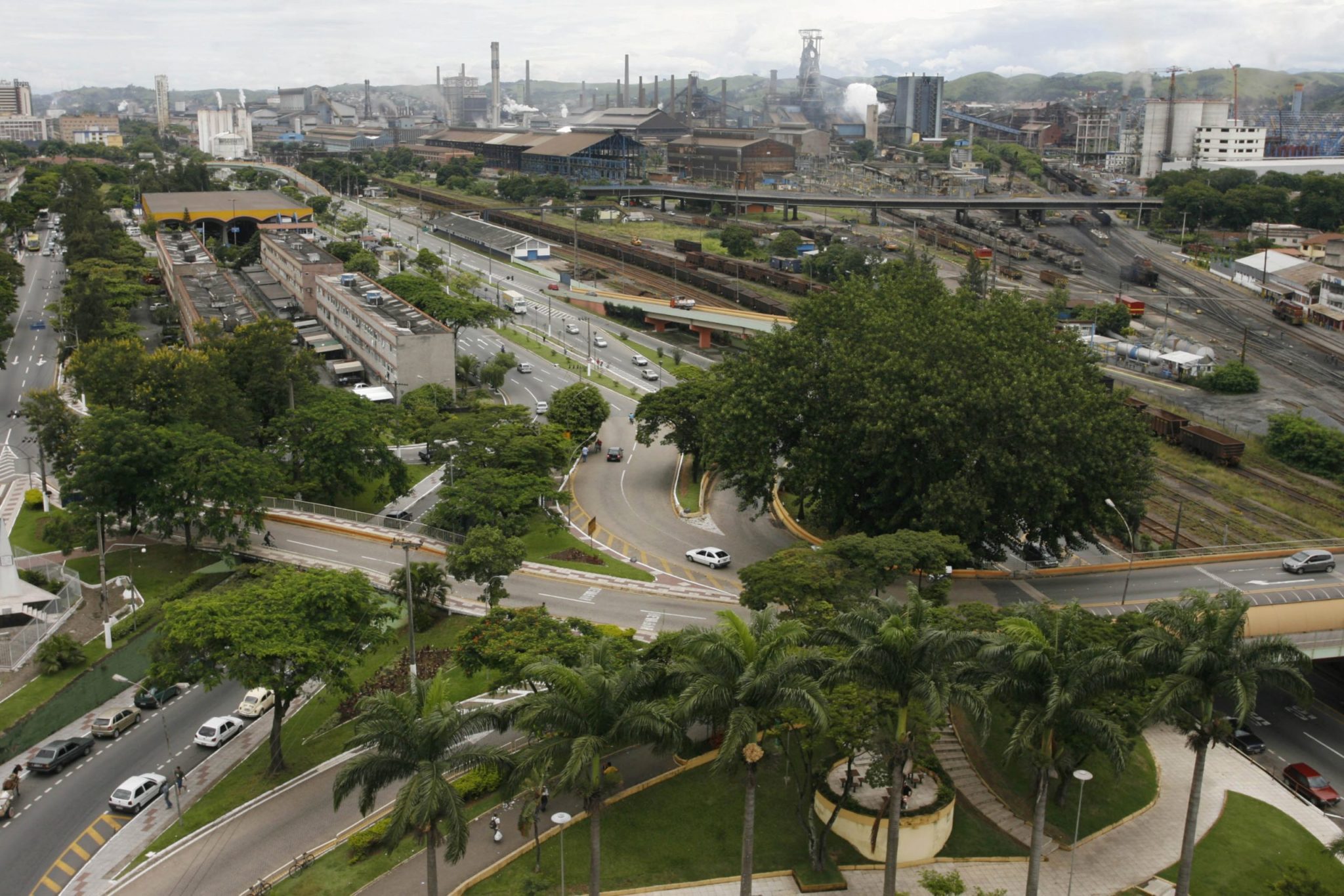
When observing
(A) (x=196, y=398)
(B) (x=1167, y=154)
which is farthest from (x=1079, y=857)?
(B) (x=1167, y=154)

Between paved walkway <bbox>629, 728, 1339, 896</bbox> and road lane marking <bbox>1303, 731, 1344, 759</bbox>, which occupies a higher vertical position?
paved walkway <bbox>629, 728, 1339, 896</bbox>

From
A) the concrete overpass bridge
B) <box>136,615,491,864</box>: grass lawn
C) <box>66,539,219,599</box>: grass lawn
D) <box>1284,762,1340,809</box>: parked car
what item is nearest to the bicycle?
<box>136,615,491,864</box>: grass lawn

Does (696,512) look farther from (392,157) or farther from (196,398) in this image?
(392,157)

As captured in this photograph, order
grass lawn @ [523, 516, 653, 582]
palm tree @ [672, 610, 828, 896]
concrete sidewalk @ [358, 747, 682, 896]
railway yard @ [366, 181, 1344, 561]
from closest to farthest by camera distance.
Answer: palm tree @ [672, 610, 828, 896] < concrete sidewalk @ [358, 747, 682, 896] < grass lawn @ [523, 516, 653, 582] < railway yard @ [366, 181, 1344, 561]

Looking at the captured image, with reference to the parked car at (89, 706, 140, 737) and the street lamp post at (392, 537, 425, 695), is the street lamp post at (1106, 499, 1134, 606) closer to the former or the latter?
the street lamp post at (392, 537, 425, 695)

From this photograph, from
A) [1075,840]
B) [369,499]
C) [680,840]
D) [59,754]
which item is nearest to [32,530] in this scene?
[369,499]

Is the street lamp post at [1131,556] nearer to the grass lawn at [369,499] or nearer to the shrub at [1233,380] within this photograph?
the grass lawn at [369,499]

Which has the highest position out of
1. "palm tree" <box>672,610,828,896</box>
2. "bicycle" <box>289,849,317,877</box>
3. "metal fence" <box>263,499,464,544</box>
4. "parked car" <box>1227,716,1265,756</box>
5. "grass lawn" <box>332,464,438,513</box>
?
"palm tree" <box>672,610,828,896</box>
